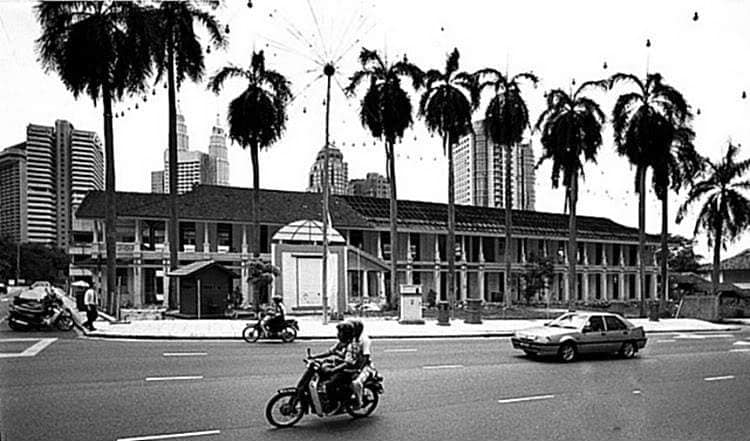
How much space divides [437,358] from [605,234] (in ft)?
162

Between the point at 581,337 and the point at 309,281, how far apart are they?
16.9 m

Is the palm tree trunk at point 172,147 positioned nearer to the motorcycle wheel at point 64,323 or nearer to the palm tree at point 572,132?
the motorcycle wheel at point 64,323

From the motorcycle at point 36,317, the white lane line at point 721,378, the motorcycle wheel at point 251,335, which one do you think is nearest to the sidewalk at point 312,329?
the motorcycle wheel at point 251,335

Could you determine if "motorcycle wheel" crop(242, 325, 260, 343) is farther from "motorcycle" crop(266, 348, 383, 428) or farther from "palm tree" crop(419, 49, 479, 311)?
"palm tree" crop(419, 49, 479, 311)

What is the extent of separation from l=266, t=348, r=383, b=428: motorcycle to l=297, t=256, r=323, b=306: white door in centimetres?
2304

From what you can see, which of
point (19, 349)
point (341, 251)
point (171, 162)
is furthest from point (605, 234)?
point (19, 349)

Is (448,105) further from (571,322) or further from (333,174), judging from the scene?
(571,322)

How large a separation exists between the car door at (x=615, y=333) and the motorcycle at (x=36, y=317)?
16.7 meters

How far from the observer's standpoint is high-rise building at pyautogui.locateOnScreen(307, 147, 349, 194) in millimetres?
33391

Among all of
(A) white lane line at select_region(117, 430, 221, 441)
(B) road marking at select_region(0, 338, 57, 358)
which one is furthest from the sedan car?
(B) road marking at select_region(0, 338, 57, 358)

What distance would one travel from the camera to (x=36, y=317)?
22.1 meters

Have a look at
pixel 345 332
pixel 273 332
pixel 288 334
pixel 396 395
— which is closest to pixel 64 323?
pixel 273 332

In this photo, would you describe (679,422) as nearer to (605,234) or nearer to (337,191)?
(337,191)

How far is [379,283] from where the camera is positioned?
4856 centimetres
